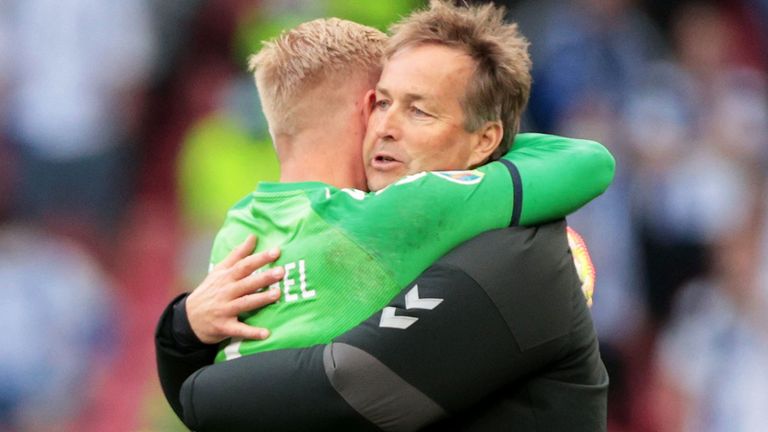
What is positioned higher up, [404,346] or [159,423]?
[404,346]

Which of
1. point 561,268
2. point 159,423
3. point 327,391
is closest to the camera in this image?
point 327,391

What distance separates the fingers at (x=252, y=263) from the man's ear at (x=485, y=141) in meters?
0.45

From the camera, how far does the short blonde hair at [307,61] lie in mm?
2572

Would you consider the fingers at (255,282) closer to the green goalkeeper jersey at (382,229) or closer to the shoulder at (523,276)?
the green goalkeeper jersey at (382,229)

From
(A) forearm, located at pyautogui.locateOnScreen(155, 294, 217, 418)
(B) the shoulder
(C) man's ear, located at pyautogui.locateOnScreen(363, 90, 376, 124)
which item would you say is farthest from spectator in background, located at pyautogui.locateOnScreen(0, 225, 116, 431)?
(B) the shoulder

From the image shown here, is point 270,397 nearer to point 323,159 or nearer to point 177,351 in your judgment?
point 177,351

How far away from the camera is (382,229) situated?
2.28 m

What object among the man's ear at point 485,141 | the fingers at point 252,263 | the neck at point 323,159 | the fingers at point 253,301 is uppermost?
the neck at point 323,159

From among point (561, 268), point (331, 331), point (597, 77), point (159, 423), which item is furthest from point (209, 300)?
point (597, 77)

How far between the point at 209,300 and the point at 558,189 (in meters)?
0.71

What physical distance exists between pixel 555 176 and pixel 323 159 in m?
0.48

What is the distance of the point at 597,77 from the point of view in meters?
5.30

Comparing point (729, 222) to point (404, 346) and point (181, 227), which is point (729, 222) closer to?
point (181, 227)

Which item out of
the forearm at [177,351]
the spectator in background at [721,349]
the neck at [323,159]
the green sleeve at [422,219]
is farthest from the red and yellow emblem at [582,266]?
the spectator in background at [721,349]
